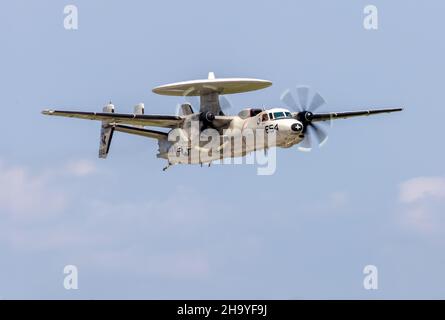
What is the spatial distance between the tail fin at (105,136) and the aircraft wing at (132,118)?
154 inches

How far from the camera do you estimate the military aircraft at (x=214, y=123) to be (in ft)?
222

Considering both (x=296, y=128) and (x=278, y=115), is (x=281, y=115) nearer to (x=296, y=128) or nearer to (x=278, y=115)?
(x=278, y=115)

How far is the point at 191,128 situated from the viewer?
71688 millimetres

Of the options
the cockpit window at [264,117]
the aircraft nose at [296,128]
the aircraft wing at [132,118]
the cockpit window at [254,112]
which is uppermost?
the aircraft wing at [132,118]

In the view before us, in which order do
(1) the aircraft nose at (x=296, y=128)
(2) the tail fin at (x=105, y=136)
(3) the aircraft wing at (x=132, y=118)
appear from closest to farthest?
(1) the aircraft nose at (x=296, y=128) < (3) the aircraft wing at (x=132, y=118) < (2) the tail fin at (x=105, y=136)

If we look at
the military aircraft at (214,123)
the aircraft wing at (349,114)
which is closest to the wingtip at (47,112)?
the military aircraft at (214,123)

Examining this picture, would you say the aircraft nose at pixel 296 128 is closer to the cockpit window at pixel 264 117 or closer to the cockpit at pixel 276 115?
the cockpit at pixel 276 115

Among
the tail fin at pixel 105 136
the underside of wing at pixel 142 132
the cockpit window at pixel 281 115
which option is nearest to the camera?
the cockpit window at pixel 281 115

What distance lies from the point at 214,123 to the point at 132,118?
16.6 ft

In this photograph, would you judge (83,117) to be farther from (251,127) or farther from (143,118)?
(251,127)

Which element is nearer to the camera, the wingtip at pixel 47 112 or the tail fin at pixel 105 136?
the wingtip at pixel 47 112

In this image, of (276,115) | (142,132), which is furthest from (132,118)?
(276,115)
